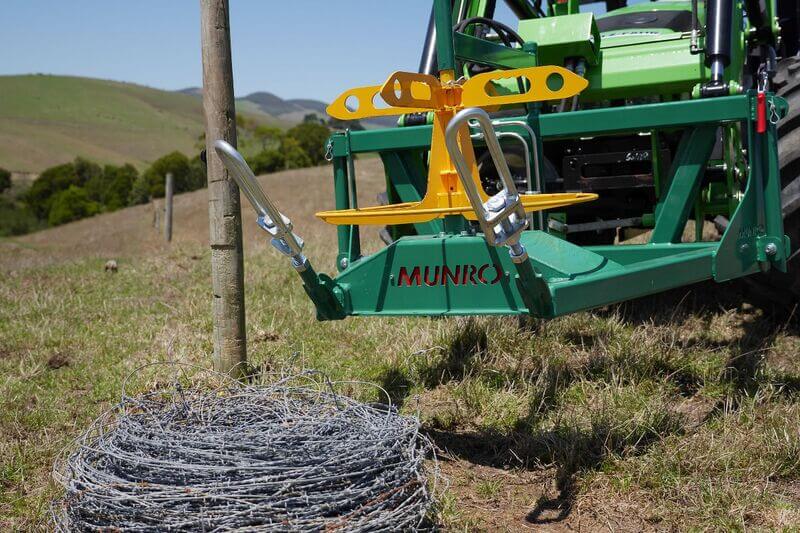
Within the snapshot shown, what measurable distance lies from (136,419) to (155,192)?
52198 millimetres

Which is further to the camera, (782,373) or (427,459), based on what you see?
(782,373)

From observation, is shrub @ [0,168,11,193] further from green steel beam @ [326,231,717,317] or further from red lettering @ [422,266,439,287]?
red lettering @ [422,266,439,287]

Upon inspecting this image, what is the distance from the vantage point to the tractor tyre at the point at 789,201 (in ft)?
13.1

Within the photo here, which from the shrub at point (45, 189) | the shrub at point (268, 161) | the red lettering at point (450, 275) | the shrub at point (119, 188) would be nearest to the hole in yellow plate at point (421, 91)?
the red lettering at point (450, 275)

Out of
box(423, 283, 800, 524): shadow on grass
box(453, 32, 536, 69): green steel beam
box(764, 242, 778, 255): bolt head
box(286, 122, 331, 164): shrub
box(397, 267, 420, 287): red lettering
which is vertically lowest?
box(423, 283, 800, 524): shadow on grass

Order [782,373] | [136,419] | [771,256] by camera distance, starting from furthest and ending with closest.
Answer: [782,373]
[771,256]
[136,419]

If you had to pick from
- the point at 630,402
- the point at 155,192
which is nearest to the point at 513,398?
the point at 630,402

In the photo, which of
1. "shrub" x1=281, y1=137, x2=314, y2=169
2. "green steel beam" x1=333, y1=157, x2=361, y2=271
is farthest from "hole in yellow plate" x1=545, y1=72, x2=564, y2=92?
"shrub" x1=281, y1=137, x2=314, y2=169

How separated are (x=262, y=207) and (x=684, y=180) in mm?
1734

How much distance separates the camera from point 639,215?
4746 millimetres

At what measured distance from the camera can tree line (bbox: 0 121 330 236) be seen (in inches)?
1949

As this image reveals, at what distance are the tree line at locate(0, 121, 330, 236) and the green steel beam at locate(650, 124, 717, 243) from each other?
4465cm

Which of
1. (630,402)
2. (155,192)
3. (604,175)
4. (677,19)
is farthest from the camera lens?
(155,192)

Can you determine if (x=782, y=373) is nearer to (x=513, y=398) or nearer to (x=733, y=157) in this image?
(x=733, y=157)
